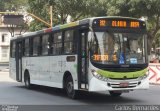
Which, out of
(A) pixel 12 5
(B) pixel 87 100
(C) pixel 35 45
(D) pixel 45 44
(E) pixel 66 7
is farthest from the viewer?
(A) pixel 12 5

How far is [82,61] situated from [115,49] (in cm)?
139

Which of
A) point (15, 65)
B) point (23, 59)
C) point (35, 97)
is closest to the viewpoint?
point (35, 97)

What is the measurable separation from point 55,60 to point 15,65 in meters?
6.74

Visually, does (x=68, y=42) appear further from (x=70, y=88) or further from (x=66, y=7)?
(x=66, y=7)

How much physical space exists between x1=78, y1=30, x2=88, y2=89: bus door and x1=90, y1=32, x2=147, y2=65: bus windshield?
23.1 inches

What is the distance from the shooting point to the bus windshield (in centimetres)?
1562

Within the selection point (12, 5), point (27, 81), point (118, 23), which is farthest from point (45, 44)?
point (12, 5)

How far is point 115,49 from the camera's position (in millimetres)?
15742

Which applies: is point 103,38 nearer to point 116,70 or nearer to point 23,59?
point 116,70

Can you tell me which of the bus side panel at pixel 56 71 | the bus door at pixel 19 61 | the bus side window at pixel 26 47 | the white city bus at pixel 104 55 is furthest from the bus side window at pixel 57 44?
the bus door at pixel 19 61

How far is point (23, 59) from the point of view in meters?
23.7

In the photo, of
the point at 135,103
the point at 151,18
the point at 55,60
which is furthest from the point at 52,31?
the point at 151,18

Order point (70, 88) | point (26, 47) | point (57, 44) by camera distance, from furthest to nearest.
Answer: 1. point (26, 47)
2. point (57, 44)
3. point (70, 88)

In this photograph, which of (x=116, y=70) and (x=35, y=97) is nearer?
(x=116, y=70)
